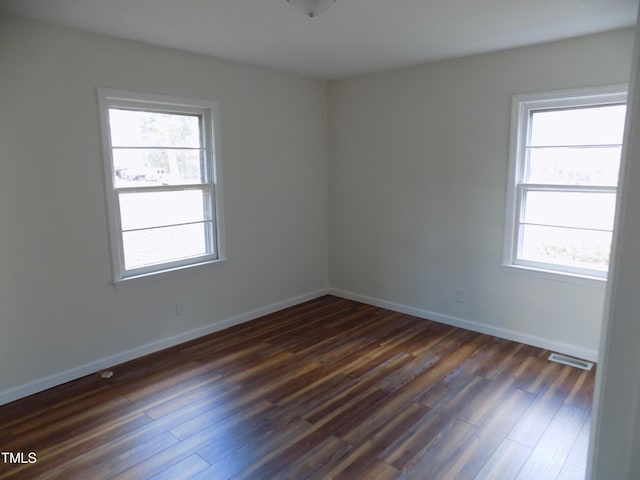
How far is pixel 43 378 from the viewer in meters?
3.09

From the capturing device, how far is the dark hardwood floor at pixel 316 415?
91.0 inches

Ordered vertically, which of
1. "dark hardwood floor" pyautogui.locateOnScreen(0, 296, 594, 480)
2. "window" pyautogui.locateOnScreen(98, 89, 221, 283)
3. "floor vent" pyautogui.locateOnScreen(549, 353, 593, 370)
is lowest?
"dark hardwood floor" pyautogui.locateOnScreen(0, 296, 594, 480)

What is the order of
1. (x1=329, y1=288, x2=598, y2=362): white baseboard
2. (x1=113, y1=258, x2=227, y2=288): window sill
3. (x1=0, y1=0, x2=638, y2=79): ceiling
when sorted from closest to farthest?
(x1=0, y1=0, x2=638, y2=79): ceiling, (x1=113, y1=258, x2=227, y2=288): window sill, (x1=329, y1=288, x2=598, y2=362): white baseboard

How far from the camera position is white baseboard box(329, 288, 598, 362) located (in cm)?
355

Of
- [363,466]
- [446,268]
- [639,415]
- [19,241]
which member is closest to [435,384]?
[363,466]

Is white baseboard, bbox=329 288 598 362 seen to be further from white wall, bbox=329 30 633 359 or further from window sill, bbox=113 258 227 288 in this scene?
window sill, bbox=113 258 227 288

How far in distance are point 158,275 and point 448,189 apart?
275cm

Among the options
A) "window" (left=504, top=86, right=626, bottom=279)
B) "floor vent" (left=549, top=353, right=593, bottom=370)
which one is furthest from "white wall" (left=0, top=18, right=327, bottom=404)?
"floor vent" (left=549, top=353, right=593, bottom=370)

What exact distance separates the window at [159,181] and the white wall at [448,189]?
164cm

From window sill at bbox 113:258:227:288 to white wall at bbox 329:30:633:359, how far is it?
1756 mm

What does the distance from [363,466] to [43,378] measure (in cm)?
235

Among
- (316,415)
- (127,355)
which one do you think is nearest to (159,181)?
(127,355)

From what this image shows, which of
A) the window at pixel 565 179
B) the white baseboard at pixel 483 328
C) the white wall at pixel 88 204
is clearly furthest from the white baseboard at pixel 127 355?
the window at pixel 565 179

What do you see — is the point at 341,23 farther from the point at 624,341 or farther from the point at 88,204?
the point at 624,341
